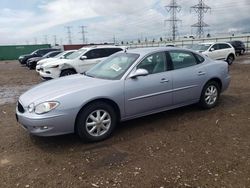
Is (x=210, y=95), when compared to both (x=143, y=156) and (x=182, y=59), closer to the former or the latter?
(x=182, y=59)

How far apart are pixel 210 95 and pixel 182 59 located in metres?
1.10

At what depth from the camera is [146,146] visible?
15.4 ft

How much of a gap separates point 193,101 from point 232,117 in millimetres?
850

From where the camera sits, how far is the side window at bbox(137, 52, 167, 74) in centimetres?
570

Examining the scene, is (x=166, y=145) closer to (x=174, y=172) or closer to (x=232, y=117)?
(x=174, y=172)

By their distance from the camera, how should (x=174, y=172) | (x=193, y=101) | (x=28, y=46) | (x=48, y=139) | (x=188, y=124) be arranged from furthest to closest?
(x=28, y=46), (x=193, y=101), (x=188, y=124), (x=48, y=139), (x=174, y=172)

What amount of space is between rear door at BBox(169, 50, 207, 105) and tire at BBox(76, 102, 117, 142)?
5.11ft

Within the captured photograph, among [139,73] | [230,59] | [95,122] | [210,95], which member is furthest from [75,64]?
[230,59]

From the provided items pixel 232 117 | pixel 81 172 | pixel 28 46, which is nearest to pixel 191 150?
pixel 81 172

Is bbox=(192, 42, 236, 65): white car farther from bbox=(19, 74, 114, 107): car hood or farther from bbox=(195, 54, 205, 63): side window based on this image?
bbox=(19, 74, 114, 107): car hood

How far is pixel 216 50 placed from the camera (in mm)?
19078

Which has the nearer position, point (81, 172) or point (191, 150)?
point (81, 172)

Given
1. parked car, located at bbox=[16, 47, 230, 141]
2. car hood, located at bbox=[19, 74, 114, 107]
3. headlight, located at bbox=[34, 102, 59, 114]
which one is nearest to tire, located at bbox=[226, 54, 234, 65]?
parked car, located at bbox=[16, 47, 230, 141]

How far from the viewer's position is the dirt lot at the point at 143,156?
12.1 feet
